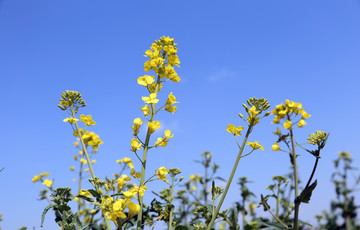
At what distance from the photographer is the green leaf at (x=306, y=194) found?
2664mm

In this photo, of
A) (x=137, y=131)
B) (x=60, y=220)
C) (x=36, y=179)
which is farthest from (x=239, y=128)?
Result: (x=36, y=179)

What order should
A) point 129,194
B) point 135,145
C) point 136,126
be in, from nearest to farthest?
point 129,194, point 135,145, point 136,126

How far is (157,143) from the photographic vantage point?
249 centimetres

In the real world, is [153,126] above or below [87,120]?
below

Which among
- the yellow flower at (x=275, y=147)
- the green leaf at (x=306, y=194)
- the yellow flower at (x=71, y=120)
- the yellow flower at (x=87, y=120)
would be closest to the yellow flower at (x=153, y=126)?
the yellow flower at (x=87, y=120)

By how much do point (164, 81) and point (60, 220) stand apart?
1.66 m

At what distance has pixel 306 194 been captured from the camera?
2.71 m

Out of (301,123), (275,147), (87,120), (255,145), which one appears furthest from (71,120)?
(301,123)

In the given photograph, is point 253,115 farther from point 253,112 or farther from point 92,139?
point 92,139

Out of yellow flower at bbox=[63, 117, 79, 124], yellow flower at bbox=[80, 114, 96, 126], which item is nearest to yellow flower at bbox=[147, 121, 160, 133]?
yellow flower at bbox=[80, 114, 96, 126]

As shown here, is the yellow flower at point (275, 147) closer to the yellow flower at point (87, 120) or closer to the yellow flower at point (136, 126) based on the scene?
the yellow flower at point (136, 126)

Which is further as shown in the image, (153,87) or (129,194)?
(153,87)

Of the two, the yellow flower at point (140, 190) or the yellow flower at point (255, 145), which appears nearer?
the yellow flower at point (140, 190)

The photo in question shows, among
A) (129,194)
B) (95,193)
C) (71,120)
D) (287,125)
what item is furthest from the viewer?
(287,125)
